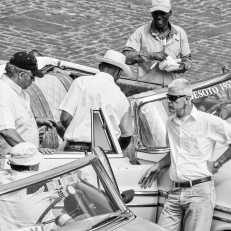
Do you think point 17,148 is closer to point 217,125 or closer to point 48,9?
point 217,125

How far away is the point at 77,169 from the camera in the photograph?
5996 millimetres

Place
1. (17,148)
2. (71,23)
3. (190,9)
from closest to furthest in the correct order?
(17,148), (71,23), (190,9)

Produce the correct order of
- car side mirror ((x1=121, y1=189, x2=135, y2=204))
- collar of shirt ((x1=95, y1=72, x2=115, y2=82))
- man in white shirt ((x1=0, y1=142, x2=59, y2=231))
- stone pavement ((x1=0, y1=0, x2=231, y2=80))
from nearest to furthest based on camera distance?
man in white shirt ((x1=0, y1=142, x2=59, y2=231))
car side mirror ((x1=121, y1=189, x2=135, y2=204))
collar of shirt ((x1=95, y1=72, x2=115, y2=82))
stone pavement ((x1=0, y1=0, x2=231, y2=80))

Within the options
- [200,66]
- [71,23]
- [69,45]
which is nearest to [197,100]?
[200,66]

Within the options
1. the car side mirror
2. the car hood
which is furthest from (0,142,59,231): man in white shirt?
the car side mirror

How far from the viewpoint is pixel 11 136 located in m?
7.15

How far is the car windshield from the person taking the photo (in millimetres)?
5648

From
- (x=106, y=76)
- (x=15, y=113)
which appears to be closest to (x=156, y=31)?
(x=106, y=76)

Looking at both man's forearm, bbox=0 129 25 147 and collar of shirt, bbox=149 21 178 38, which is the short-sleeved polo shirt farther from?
man's forearm, bbox=0 129 25 147

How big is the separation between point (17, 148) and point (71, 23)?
30.6 feet

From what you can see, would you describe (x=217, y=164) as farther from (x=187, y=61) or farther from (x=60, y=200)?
(x=187, y=61)

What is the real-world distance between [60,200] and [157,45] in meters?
4.41

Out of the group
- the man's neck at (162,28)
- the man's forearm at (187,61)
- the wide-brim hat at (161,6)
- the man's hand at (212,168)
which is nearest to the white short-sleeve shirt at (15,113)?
the man's hand at (212,168)

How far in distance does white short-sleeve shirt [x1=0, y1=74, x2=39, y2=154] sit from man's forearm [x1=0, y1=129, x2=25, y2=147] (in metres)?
0.04
